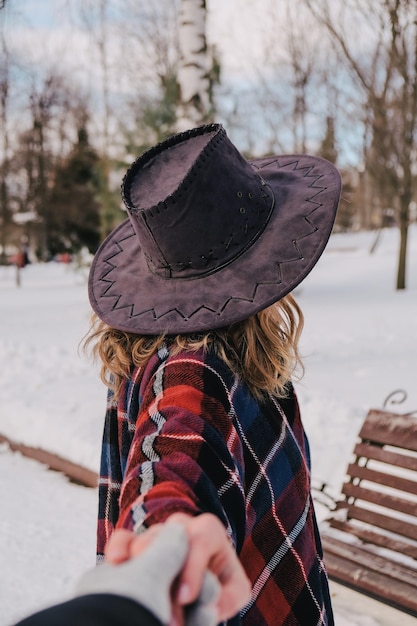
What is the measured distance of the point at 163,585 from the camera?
612 millimetres

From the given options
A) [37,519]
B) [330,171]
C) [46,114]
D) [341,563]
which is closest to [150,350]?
[330,171]

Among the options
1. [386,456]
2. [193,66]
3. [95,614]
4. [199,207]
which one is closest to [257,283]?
[199,207]

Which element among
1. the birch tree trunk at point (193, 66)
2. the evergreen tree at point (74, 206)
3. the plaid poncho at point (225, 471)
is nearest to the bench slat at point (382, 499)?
the plaid poncho at point (225, 471)

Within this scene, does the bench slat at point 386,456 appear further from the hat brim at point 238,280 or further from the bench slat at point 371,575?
the hat brim at point 238,280

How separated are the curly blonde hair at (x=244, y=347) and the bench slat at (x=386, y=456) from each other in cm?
187

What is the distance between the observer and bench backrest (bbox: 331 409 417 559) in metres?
2.93

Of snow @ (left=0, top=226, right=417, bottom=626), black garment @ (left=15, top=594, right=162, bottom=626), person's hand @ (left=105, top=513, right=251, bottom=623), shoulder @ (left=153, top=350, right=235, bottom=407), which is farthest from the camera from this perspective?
snow @ (left=0, top=226, right=417, bottom=626)

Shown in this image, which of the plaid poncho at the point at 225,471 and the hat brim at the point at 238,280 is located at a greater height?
the hat brim at the point at 238,280

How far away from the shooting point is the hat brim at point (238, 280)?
3.76 ft

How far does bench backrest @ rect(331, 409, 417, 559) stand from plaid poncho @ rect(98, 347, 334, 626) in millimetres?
1649

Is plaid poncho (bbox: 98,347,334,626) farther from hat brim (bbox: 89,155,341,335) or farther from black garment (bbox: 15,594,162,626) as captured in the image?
black garment (bbox: 15,594,162,626)

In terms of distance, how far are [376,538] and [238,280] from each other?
2.32 metres

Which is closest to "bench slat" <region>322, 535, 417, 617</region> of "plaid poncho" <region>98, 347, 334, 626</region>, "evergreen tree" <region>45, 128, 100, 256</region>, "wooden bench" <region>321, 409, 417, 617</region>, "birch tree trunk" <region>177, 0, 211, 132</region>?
"wooden bench" <region>321, 409, 417, 617</region>

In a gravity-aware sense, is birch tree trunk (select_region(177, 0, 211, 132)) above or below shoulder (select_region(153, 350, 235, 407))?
above
